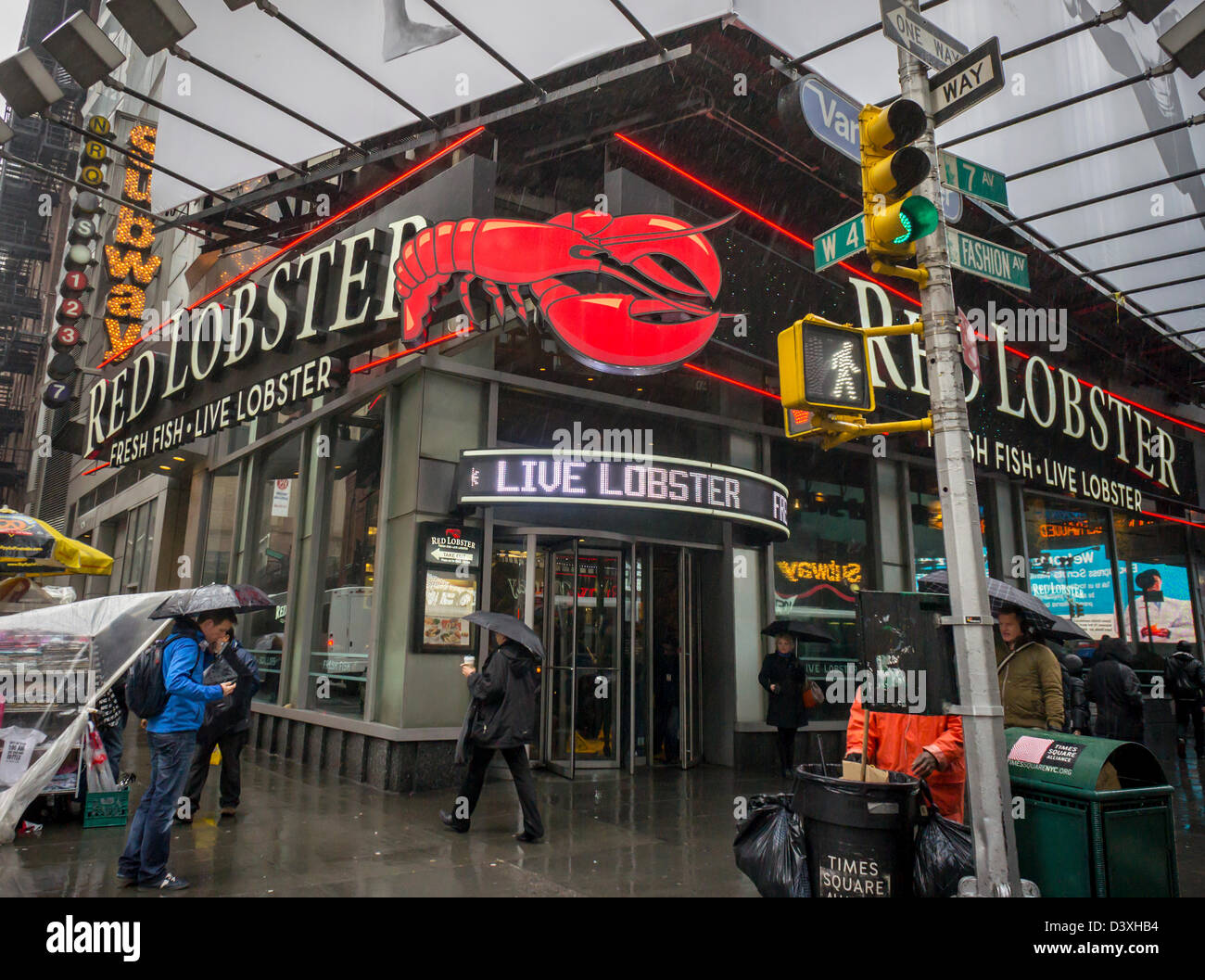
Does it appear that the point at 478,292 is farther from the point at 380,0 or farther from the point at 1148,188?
the point at 1148,188

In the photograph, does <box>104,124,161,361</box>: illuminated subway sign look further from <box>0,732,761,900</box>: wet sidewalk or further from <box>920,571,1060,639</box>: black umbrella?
<box>920,571,1060,639</box>: black umbrella

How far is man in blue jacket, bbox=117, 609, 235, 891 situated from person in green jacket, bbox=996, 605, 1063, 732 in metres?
5.25

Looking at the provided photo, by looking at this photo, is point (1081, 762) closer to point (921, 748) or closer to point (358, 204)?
point (921, 748)

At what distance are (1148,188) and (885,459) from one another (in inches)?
205

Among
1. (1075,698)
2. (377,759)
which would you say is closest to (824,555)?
(1075,698)

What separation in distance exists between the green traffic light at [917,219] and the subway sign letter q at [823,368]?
1.94 ft

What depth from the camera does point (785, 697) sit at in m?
10.1

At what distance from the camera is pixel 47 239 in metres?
38.5

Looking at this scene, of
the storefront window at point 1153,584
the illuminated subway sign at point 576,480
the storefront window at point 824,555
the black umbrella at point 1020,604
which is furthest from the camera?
the storefront window at point 1153,584

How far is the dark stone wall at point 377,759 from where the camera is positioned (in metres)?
8.80

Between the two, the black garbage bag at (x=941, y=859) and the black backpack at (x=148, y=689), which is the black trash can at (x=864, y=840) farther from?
the black backpack at (x=148, y=689)

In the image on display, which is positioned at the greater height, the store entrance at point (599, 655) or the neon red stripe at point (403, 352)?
the neon red stripe at point (403, 352)

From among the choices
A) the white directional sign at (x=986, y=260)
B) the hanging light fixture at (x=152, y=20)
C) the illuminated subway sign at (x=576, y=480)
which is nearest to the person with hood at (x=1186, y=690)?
the illuminated subway sign at (x=576, y=480)
